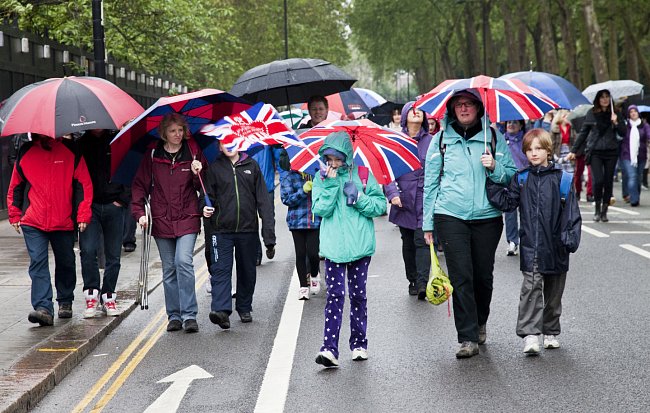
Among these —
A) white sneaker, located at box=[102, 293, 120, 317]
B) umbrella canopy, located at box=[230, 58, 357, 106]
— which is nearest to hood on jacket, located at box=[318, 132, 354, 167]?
white sneaker, located at box=[102, 293, 120, 317]

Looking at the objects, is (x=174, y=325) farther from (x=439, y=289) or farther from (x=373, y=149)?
(x=439, y=289)

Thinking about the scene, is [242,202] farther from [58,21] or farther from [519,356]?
[58,21]

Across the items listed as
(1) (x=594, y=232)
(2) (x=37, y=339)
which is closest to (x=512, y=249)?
(1) (x=594, y=232)

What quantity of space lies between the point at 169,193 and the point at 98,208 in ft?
2.63

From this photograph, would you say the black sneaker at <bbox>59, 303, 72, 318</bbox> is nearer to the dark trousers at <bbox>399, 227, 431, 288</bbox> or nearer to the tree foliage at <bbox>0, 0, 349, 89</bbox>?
the dark trousers at <bbox>399, 227, 431, 288</bbox>

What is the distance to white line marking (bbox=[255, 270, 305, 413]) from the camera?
6.66 metres

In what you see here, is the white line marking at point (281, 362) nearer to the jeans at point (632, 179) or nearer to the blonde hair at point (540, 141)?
the blonde hair at point (540, 141)

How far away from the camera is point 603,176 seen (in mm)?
17406

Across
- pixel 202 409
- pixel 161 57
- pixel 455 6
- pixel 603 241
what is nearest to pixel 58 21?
pixel 161 57

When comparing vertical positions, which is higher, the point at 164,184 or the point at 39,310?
the point at 164,184

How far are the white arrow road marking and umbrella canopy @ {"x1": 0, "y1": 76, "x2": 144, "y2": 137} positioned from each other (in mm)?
1993

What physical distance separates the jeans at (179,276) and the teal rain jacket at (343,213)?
1799 millimetres

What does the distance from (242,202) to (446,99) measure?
81.6 inches

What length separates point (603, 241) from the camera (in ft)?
48.9
